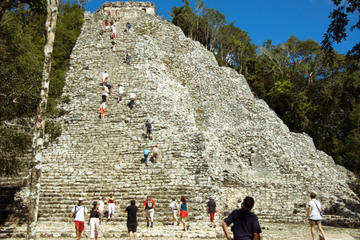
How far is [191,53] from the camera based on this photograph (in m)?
27.6

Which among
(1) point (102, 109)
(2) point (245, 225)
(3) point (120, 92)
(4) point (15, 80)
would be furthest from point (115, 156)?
(2) point (245, 225)

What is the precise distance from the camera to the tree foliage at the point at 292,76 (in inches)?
1235

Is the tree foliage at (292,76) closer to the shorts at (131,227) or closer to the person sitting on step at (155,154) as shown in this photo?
the person sitting on step at (155,154)

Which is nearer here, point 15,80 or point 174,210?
point 15,80

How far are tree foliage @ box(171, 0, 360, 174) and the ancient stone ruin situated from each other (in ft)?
24.4

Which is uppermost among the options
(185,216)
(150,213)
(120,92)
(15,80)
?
(120,92)

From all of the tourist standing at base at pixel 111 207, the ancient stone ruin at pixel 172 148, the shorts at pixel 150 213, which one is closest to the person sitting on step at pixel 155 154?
the ancient stone ruin at pixel 172 148

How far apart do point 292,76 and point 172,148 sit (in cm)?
2580

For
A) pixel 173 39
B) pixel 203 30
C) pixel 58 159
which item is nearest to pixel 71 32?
pixel 173 39

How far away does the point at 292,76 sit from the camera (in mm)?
36000

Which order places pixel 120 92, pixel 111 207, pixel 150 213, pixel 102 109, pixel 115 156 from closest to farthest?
pixel 150 213, pixel 111 207, pixel 115 156, pixel 102 109, pixel 120 92

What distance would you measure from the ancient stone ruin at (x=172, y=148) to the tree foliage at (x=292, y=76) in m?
7.44

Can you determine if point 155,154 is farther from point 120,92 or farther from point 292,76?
point 292,76

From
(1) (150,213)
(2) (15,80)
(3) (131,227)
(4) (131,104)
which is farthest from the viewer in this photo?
(4) (131,104)
